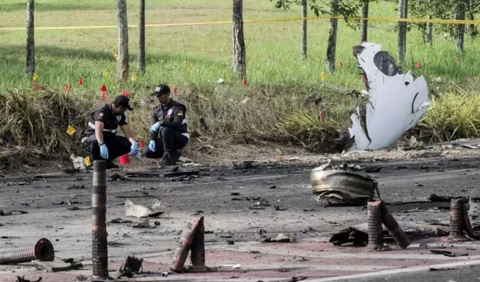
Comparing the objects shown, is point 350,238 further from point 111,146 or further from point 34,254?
point 111,146

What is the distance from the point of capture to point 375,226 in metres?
9.77

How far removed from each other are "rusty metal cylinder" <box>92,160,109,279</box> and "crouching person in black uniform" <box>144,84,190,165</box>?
29.2ft

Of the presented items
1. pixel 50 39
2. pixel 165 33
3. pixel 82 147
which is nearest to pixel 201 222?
pixel 82 147

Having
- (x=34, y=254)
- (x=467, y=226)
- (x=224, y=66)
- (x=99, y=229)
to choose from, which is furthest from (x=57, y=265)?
(x=224, y=66)

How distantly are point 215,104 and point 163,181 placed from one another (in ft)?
15.7

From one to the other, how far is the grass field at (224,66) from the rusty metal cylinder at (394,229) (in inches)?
392

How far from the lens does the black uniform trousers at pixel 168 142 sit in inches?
691

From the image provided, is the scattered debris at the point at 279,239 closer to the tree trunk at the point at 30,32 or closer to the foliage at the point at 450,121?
the foliage at the point at 450,121

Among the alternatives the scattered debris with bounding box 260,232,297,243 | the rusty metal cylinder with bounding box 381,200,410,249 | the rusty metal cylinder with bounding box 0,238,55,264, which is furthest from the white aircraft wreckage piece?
the rusty metal cylinder with bounding box 0,238,55,264

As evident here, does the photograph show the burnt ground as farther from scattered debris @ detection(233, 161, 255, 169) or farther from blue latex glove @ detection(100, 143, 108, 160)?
blue latex glove @ detection(100, 143, 108, 160)

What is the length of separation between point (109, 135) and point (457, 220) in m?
7.74

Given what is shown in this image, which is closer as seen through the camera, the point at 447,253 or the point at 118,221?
the point at 447,253

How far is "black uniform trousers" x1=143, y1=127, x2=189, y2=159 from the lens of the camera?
17.5 m

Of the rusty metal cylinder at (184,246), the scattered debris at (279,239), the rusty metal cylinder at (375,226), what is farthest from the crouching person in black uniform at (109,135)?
the rusty metal cylinder at (184,246)
